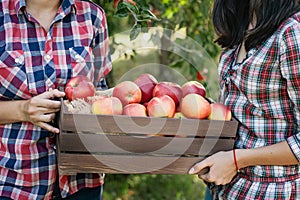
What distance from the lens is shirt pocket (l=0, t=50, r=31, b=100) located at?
1.66m

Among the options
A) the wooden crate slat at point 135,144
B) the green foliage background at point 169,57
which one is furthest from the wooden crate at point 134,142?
the green foliage background at point 169,57

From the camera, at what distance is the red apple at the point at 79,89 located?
1606 mm

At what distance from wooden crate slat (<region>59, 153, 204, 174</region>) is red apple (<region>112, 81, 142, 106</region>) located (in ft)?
0.57

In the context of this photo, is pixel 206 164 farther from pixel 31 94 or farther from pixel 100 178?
pixel 31 94

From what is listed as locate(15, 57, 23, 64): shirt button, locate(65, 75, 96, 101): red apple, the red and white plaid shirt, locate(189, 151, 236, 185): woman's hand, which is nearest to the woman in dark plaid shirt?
locate(189, 151, 236, 185): woman's hand

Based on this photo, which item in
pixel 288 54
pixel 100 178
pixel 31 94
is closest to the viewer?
pixel 288 54

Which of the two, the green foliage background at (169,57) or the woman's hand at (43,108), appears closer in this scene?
the woman's hand at (43,108)

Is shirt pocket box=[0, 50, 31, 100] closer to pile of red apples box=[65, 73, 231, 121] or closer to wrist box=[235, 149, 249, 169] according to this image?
pile of red apples box=[65, 73, 231, 121]

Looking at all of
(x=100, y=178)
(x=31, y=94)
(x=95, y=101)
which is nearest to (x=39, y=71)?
(x=31, y=94)

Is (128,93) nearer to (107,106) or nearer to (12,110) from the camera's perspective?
(107,106)

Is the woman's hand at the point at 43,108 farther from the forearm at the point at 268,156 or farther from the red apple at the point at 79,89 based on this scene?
the forearm at the point at 268,156

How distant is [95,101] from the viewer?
154cm

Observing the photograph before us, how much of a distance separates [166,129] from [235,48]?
1.30ft

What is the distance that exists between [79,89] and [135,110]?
0.19m
